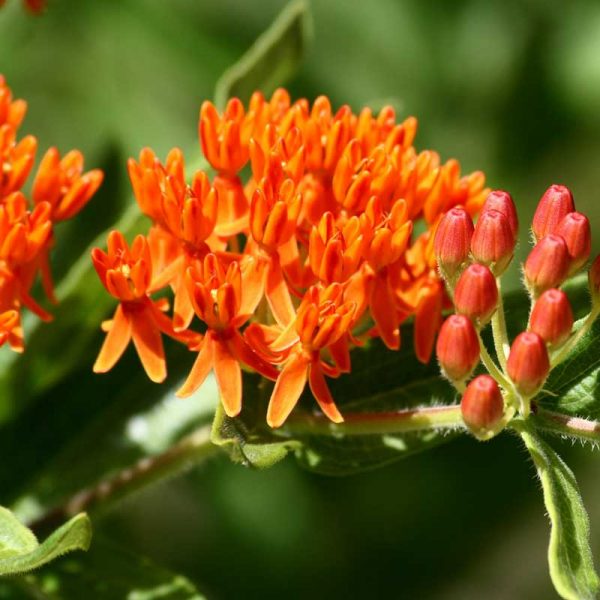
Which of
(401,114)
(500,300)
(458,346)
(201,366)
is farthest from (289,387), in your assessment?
(401,114)

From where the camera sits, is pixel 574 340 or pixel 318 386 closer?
pixel 574 340

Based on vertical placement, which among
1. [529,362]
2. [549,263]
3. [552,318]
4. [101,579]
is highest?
[549,263]

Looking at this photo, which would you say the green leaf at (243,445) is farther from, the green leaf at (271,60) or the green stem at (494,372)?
the green leaf at (271,60)

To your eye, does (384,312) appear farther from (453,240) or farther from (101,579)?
(101,579)

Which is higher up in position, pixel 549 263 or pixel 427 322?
pixel 549 263

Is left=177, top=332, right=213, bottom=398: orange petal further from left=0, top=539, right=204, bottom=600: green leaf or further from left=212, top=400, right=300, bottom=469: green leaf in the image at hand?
left=0, top=539, right=204, bottom=600: green leaf

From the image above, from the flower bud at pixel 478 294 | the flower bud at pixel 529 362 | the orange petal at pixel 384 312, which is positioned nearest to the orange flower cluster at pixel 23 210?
the orange petal at pixel 384 312

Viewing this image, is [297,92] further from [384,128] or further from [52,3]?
[384,128]
